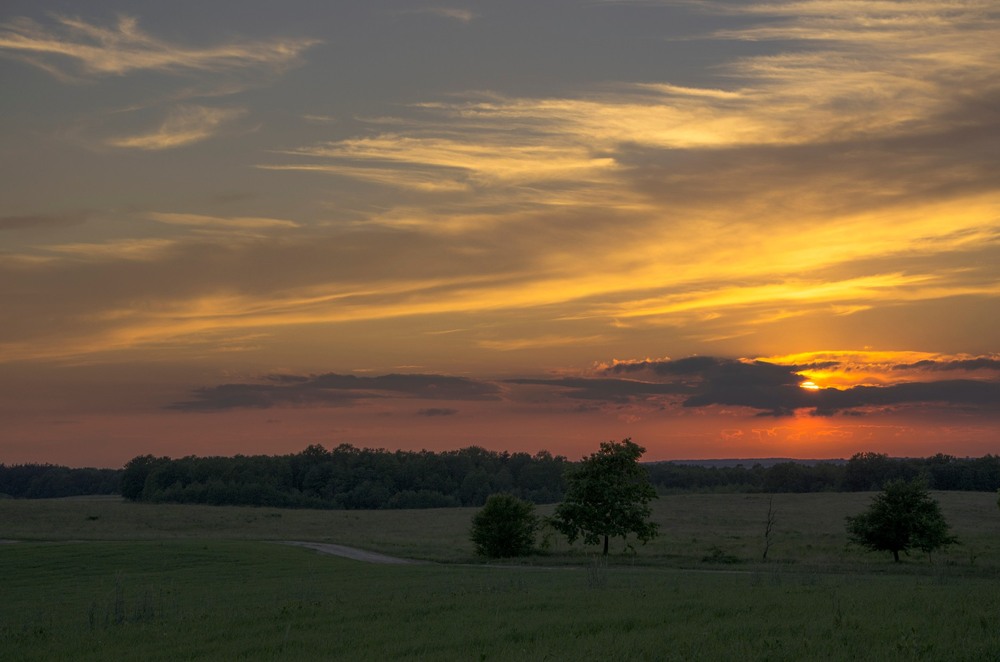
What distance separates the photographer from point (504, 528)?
53.2 metres

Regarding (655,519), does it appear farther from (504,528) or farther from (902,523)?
(902,523)

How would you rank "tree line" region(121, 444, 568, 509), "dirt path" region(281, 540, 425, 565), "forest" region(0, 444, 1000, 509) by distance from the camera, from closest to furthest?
1. "dirt path" region(281, 540, 425, 565)
2. "forest" region(0, 444, 1000, 509)
3. "tree line" region(121, 444, 568, 509)

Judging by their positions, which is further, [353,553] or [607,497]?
[353,553]

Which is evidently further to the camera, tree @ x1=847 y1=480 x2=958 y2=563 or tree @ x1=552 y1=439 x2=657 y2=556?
tree @ x1=552 y1=439 x2=657 y2=556

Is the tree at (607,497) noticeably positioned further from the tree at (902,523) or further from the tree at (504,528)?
the tree at (902,523)

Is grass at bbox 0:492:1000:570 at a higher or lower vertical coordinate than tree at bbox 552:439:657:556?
lower

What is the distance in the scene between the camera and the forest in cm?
15000

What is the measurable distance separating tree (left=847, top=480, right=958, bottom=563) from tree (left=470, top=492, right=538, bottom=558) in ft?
60.6

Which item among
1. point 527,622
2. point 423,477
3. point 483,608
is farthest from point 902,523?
point 423,477

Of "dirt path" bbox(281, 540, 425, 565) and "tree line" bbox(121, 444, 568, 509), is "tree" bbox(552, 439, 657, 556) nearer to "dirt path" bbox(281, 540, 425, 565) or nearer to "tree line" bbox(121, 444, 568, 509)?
"dirt path" bbox(281, 540, 425, 565)

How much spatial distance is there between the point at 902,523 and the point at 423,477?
5426 inches

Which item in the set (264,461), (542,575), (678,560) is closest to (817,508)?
(678,560)

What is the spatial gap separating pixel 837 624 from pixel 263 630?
12.8 metres

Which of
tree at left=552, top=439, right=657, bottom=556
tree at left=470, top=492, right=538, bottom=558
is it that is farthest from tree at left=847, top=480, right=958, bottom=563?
tree at left=470, top=492, right=538, bottom=558
